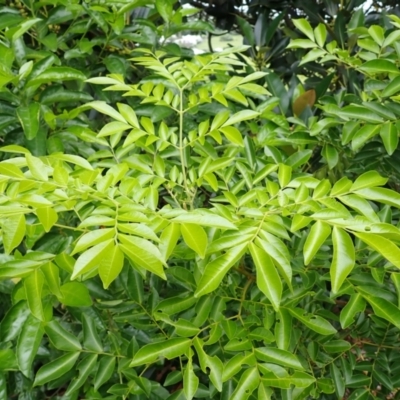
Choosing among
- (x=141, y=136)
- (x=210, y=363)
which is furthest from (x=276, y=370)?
(x=141, y=136)

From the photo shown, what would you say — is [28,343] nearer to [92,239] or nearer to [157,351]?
[157,351]

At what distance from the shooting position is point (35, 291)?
0.73 meters

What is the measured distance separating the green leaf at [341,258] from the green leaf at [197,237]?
18cm

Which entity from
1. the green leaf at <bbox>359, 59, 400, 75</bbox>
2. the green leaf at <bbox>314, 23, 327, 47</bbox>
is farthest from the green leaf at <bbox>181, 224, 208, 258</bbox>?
the green leaf at <bbox>314, 23, 327, 47</bbox>

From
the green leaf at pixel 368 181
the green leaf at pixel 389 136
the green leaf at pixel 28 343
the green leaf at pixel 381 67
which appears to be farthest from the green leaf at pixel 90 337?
the green leaf at pixel 381 67

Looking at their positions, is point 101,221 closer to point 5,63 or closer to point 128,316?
point 128,316

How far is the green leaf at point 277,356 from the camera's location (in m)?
0.81

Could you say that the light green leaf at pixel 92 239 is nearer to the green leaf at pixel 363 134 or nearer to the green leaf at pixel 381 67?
the green leaf at pixel 363 134

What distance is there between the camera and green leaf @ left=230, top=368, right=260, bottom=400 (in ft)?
2.59

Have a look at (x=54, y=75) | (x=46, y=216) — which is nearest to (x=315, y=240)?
(x=46, y=216)

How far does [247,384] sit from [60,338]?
15.0 inches

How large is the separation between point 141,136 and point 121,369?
484 mm

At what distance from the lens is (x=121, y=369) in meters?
0.94

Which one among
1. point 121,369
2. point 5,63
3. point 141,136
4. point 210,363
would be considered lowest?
point 121,369
